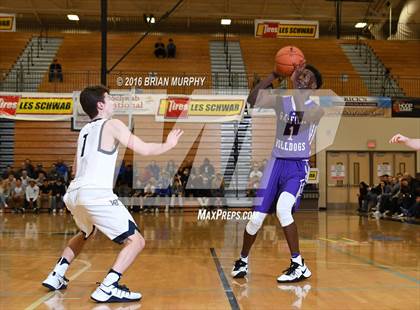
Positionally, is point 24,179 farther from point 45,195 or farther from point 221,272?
point 221,272

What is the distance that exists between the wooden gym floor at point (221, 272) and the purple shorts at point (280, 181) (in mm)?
764

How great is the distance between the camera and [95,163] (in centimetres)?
457

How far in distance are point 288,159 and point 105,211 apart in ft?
6.97

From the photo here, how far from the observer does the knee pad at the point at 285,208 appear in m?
5.64

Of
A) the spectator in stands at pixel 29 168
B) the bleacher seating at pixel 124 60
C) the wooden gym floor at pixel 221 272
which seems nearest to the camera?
the wooden gym floor at pixel 221 272

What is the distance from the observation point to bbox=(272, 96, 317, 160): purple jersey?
576 cm

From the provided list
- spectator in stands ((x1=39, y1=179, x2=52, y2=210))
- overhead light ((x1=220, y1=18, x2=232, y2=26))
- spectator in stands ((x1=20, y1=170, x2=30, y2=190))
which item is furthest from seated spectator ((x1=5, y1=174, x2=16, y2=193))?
overhead light ((x1=220, y1=18, x2=232, y2=26))

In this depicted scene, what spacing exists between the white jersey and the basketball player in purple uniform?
180 cm

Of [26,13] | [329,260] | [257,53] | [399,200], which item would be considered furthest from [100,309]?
[26,13]

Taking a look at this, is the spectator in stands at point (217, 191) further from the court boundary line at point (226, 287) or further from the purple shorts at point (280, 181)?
the purple shorts at point (280, 181)

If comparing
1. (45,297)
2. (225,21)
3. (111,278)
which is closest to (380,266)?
(111,278)

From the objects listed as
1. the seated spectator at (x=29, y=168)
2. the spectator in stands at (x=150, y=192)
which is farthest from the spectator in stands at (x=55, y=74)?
the spectator in stands at (x=150, y=192)

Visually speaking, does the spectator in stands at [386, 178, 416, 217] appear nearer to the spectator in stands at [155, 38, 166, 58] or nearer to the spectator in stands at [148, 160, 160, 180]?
the spectator in stands at [148, 160, 160, 180]

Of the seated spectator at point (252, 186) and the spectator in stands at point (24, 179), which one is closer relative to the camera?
the spectator in stands at point (24, 179)
